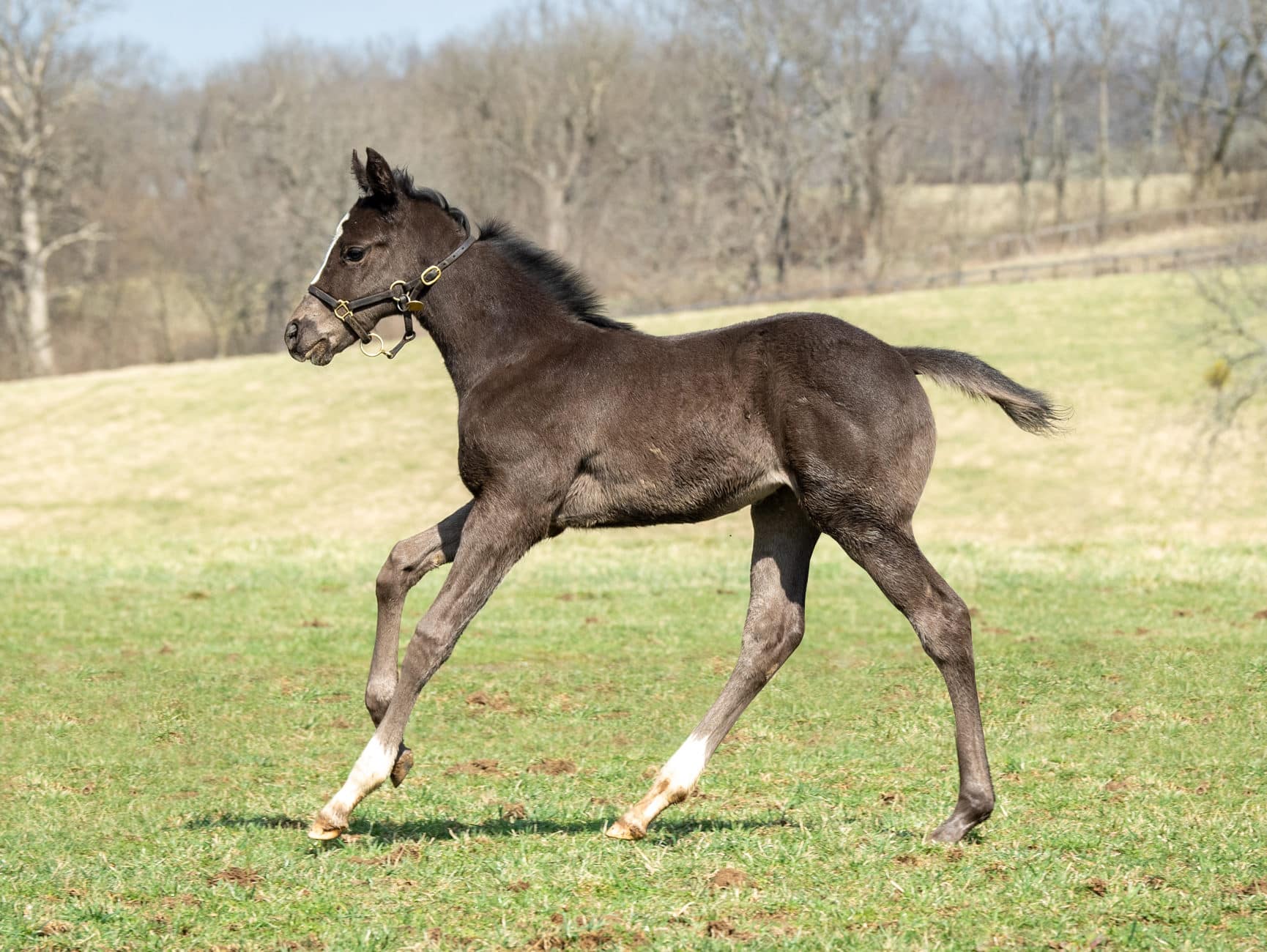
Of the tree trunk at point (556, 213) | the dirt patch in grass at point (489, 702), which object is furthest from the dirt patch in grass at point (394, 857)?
the tree trunk at point (556, 213)

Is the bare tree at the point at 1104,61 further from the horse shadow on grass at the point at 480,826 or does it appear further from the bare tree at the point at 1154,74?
the horse shadow on grass at the point at 480,826

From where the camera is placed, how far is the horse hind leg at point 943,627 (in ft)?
19.7

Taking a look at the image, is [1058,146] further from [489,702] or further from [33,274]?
[489,702]

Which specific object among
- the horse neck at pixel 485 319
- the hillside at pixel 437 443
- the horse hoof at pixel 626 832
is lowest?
the hillside at pixel 437 443

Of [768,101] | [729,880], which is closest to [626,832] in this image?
[729,880]

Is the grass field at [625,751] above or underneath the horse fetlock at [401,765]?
underneath

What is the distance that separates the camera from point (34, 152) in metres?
54.5

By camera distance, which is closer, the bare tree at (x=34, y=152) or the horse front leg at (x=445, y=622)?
the horse front leg at (x=445, y=622)

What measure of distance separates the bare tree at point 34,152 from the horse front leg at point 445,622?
54.1 metres

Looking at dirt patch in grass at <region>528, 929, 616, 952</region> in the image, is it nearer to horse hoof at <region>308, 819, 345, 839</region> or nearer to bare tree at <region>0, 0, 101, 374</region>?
horse hoof at <region>308, 819, 345, 839</region>

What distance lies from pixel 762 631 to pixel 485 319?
207 centimetres

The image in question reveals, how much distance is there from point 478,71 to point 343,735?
62.5 meters

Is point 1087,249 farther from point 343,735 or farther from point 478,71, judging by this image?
point 343,735

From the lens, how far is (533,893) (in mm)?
5316
